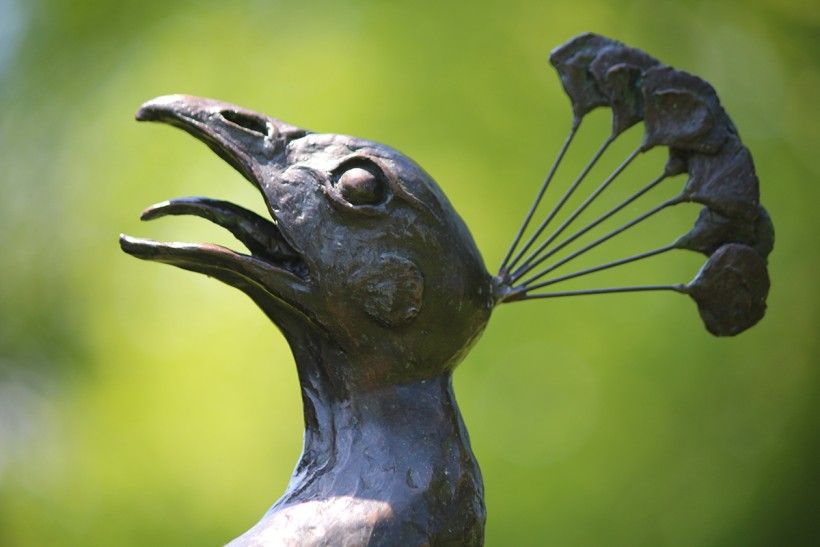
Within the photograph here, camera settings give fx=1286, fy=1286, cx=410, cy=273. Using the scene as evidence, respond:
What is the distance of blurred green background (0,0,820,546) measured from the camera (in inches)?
214

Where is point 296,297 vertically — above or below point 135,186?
below

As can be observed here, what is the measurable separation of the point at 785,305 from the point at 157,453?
291 centimetres

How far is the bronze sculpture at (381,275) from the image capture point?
218cm

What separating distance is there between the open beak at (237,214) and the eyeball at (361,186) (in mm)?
121

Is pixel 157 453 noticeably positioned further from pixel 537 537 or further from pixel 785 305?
pixel 785 305

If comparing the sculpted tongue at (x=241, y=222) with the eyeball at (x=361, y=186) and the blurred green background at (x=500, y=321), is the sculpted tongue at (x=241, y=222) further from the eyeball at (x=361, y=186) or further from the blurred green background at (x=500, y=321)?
the blurred green background at (x=500, y=321)

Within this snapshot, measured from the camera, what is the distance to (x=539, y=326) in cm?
549

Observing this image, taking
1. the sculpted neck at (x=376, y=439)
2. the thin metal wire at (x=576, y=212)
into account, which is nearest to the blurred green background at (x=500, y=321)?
the thin metal wire at (x=576, y=212)

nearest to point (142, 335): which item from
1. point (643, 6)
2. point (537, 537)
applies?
point (537, 537)

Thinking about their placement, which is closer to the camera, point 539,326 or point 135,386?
point 539,326

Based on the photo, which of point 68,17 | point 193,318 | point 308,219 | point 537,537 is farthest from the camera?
point 68,17

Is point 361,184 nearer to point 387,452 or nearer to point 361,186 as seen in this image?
point 361,186

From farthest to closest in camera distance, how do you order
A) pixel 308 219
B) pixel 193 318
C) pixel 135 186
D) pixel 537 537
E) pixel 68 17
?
pixel 68 17 → pixel 135 186 → pixel 193 318 → pixel 537 537 → pixel 308 219

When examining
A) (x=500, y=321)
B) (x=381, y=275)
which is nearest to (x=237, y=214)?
(x=381, y=275)
